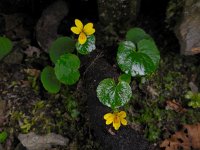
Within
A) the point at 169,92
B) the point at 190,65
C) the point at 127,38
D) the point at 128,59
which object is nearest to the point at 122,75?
the point at 128,59

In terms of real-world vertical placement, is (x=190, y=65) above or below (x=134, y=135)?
above

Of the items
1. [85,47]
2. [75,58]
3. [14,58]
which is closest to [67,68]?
[75,58]

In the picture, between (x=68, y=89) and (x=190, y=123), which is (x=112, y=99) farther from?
(x=190, y=123)

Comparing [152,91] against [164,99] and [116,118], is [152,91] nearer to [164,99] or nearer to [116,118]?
[164,99]

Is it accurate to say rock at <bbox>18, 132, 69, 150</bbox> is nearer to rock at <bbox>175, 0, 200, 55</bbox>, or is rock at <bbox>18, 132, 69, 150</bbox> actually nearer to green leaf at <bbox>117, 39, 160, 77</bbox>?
green leaf at <bbox>117, 39, 160, 77</bbox>

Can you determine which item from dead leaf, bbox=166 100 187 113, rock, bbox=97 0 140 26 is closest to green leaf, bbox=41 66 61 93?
rock, bbox=97 0 140 26
